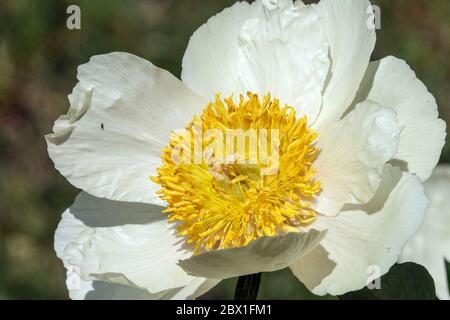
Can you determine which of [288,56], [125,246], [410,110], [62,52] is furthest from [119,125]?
[62,52]

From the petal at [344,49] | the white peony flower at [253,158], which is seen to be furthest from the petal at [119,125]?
the petal at [344,49]

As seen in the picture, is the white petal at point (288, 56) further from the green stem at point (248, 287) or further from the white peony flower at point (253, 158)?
the green stem at point (248, 287)

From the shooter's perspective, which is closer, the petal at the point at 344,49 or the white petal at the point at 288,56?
the petal at the point at 344,49

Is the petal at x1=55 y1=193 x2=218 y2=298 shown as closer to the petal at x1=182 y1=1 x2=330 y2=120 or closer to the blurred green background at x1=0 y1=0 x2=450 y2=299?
the petal at x1=182 y1=1 x2=330 y2=120

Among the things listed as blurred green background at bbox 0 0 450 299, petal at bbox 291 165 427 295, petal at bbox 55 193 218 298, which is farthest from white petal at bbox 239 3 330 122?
blurred green background at bbox 0 0 450 299

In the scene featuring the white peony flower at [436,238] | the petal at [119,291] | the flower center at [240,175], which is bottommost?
the petal at [119,291]

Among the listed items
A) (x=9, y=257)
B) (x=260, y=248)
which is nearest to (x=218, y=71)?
(x=260, y=248)
